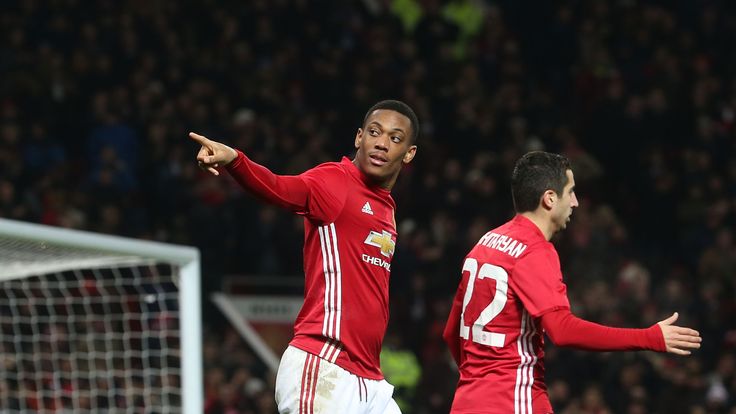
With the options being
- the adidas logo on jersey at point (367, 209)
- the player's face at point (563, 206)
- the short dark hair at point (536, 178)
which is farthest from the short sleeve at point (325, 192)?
the player's face at point (563, 206)

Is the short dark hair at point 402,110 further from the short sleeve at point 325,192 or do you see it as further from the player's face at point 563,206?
the player's face at point 563,206

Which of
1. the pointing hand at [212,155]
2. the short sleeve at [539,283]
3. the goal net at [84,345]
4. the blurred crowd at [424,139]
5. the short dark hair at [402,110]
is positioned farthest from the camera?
the blurred crowd at [424,139]

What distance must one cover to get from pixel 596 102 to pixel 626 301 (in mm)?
3794

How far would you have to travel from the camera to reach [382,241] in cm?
507

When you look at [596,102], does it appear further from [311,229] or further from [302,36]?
[311,229]

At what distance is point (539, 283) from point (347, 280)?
30.1 inches

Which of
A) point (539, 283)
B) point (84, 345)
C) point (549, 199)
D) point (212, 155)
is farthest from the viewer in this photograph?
point (84, 345)

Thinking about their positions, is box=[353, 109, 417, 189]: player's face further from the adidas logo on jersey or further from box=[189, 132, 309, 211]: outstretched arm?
box=[189, 132, 309, 211]: outstretched arm

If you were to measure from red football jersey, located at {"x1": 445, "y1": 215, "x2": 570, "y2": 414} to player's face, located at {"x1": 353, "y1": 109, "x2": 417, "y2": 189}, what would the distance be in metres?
0.49

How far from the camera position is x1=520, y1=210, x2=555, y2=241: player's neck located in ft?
16.3

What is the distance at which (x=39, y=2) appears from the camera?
14.1m

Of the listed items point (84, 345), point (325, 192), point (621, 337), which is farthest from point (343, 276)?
point (84, 345)

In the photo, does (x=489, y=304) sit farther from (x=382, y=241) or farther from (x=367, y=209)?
(x=367, y=209)

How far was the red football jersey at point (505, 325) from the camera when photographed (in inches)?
190
